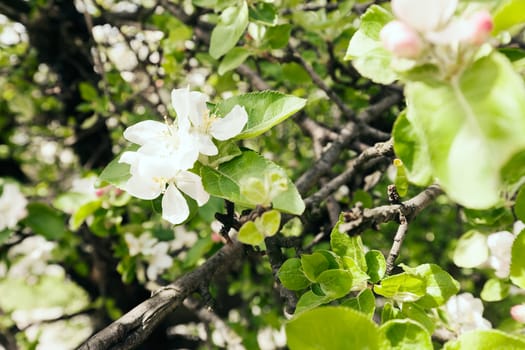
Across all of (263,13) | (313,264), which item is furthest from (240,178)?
(263,13)

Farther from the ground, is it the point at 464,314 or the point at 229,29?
the point at 229,29

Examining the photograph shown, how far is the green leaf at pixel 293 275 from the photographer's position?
0.86m

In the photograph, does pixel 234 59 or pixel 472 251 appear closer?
pixel 472 251

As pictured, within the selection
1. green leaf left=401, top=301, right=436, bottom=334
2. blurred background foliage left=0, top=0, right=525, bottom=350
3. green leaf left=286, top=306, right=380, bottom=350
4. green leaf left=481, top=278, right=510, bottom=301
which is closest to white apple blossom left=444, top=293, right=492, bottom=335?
green leaf left=481, top=278, right=510, bottom=301

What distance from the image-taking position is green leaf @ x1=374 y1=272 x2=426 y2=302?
0.78 m

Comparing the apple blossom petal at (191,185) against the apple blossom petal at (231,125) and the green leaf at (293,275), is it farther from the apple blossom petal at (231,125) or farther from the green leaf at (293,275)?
the green leaf at (293,275)

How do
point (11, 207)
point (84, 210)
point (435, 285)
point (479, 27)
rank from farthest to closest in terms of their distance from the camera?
point (11, 207) → point (84, 210) → point (435, 285) → point (479, 27)

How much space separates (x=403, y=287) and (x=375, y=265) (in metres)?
0.07

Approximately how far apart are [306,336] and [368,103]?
1322 mm

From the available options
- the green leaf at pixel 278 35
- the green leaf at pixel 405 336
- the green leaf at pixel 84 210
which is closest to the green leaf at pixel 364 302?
the green leaf at pixel 405 336

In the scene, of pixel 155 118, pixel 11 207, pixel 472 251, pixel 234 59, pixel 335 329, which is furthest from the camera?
pixel 155 118

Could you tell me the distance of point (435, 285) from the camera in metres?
0.83

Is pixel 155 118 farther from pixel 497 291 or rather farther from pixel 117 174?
pixel 497 291

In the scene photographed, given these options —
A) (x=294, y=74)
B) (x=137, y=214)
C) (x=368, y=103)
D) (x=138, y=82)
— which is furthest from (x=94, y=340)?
(x=138, y=82)
